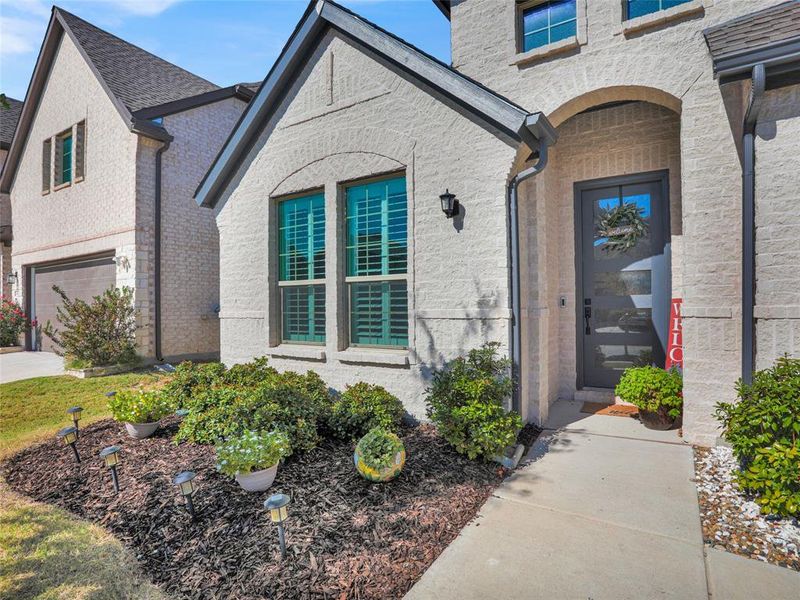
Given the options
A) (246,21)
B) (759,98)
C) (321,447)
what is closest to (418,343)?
(321,447)

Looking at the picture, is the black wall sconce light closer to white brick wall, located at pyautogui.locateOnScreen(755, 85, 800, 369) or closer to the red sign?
white brick wall, located at pyautogui.locateOnScreen(755, 85, 800, 369)

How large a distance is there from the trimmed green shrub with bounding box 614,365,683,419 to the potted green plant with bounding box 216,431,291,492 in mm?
4147

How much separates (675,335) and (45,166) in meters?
16.8

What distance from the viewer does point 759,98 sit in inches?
151

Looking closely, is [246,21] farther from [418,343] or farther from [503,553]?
[503,553]

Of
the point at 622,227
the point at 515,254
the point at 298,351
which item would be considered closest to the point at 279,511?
the point at 515,254

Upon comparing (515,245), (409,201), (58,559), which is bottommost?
(58,559)

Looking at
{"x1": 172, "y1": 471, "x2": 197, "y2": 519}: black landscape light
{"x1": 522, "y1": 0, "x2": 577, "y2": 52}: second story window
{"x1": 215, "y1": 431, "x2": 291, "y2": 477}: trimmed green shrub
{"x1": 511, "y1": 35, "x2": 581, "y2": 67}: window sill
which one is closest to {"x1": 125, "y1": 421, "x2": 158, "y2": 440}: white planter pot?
{"x1": 215, "y1": 431, "x2": 291, "y2": 477}: trimmed green shrub

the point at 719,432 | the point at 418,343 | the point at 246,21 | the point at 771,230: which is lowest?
the point at 719,432

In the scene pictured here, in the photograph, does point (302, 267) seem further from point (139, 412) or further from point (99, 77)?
point (99, 77)

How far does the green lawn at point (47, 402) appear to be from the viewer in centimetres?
537

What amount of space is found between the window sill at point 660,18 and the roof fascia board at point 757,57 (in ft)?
4.03

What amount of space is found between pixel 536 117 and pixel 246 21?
4680 millimetres

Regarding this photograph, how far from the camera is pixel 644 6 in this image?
5.07 m
